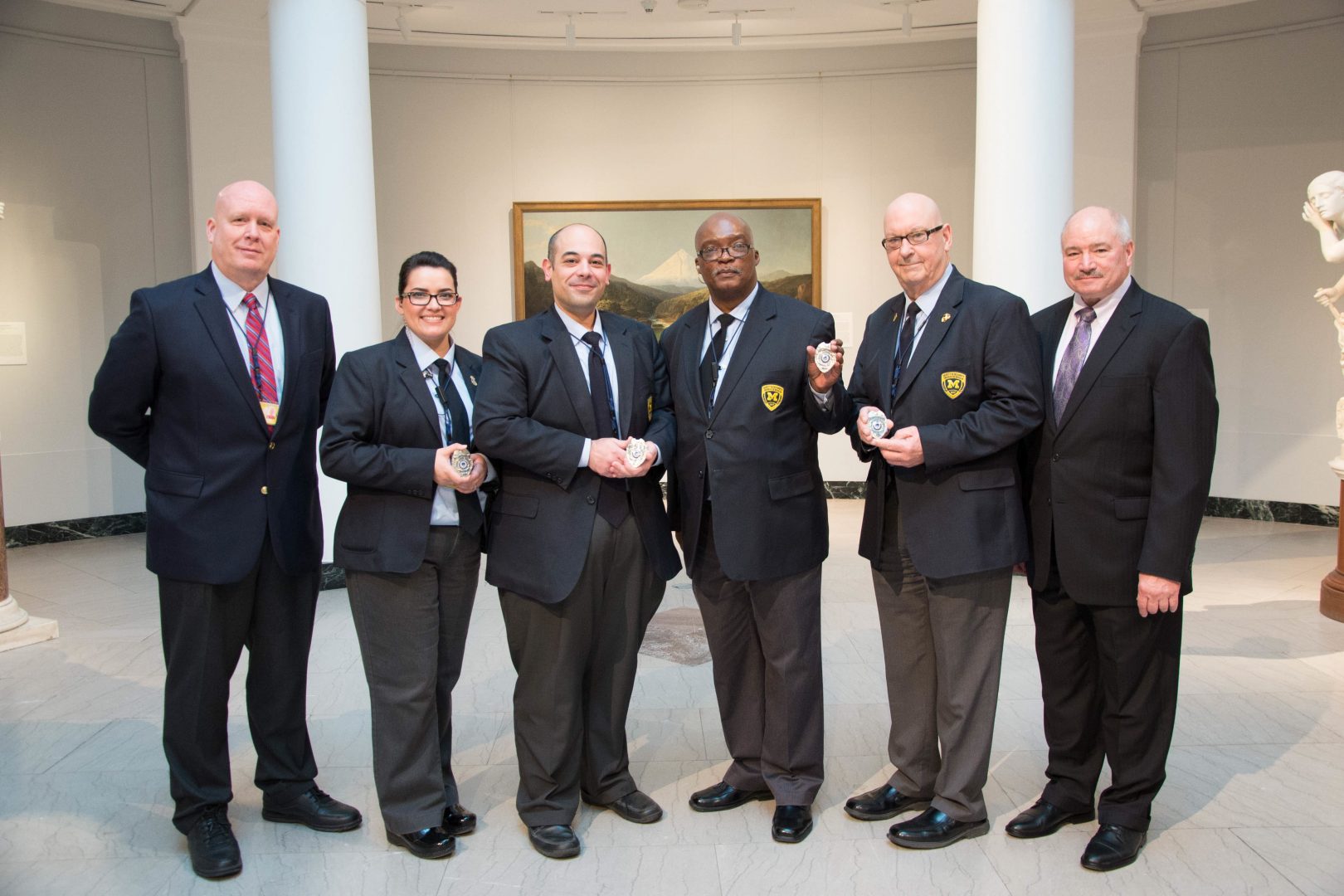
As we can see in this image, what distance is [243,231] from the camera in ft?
12.2

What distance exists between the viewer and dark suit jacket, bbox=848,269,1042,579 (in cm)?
361

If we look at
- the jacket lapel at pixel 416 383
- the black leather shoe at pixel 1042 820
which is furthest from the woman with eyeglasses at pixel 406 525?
the black leather shoe at pixel 1042 820

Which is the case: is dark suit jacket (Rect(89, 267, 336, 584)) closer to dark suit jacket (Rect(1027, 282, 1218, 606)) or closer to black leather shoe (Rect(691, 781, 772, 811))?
black leather shoe (Rect(691, 781, 772, 811))

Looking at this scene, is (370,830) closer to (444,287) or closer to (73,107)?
(444,287)

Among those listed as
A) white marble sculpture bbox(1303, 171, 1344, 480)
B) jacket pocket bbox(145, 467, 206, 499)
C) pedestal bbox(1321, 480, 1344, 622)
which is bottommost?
pedestal bbox(1321, 480, 1344, 622)

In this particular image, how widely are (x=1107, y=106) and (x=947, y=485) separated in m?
7.63

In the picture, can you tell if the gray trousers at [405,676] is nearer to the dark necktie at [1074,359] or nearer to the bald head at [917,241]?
the bald head at [917,241]

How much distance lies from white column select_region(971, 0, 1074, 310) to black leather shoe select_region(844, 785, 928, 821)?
4.38m

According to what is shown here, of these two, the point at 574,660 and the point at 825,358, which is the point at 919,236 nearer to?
the point at 825,358

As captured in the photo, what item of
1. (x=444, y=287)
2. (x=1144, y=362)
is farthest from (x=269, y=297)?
(x=1144, y=362)

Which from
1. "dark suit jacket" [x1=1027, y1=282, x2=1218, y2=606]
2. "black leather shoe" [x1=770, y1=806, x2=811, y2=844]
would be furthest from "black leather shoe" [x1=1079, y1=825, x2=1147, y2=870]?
"black leather shoe" [x1=770, y1=806, x2=811, y2=844]

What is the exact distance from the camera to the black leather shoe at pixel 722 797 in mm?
4098

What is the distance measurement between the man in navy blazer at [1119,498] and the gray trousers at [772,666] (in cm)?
77

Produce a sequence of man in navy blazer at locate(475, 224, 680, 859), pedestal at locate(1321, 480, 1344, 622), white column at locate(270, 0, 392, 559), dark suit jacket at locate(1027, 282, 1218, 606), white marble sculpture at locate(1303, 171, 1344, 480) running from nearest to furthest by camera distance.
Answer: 1. dark suit jacket at locate(1027, 282, 1218, 606)
2. man in navy blazer at locate(475, 224, 680, 859)
3. pedestal at locate(1321, 480, 1344, 622)
4. white marble sculpture at locate(1303, 171, 1344, 480)
5. white column at locate(270, 0, 392, 559)
